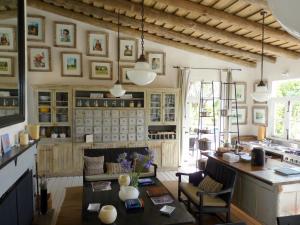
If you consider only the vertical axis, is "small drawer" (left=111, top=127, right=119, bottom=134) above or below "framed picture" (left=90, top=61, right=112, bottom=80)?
below

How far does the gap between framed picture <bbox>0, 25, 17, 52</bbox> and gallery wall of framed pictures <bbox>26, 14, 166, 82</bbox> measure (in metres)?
3.02

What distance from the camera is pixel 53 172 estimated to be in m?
5.69

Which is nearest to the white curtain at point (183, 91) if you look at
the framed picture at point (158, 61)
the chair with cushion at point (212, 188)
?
the framed picture at point (158, 61)

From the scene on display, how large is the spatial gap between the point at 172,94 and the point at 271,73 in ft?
9.23

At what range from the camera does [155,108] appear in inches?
248

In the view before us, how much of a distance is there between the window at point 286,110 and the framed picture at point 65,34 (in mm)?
5487

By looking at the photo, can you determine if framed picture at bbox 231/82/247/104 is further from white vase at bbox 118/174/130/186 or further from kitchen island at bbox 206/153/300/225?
white vase at bbox 118/174/130/186

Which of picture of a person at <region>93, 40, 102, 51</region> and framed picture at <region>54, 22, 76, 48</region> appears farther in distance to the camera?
picture of a person at <region>93, 40, 102, 51</region>

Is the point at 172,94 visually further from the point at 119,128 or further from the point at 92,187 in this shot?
the point at 92,187

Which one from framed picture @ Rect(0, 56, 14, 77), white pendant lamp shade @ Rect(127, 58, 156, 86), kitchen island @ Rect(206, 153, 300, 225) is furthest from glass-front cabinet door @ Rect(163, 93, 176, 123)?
framed picture @ Rect(0, 56, 14, 77)

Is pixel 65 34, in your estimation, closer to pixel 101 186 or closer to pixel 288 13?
pixel 101 186

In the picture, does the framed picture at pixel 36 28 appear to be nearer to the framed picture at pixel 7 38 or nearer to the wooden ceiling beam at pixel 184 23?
the wooden ceiling beam at pixel 184 23

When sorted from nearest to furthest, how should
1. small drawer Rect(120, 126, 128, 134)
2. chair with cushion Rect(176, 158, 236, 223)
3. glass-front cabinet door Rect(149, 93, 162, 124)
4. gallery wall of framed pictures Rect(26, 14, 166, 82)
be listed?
1. chair with cushion Rect(176, 158, 236, 223)
2. gallery wall of framed pictures Rect(26, 14, 166, 82)
3. small drawer Rect(120, 126, 128, 134)
4. glass-front cabinet door Rect(149, 93, 162, 124)

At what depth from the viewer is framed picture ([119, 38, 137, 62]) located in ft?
20.7
